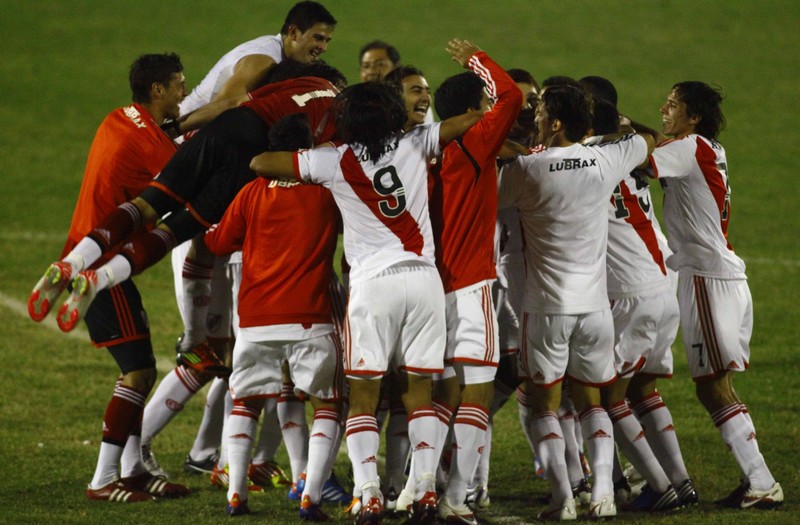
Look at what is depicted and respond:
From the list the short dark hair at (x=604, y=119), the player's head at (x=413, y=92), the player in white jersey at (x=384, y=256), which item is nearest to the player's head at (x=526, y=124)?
the player's head at (x=413, y=92)

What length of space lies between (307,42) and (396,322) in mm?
2542

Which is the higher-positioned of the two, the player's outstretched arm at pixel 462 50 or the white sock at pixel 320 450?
the player's outstretched arm at pixel 462 50

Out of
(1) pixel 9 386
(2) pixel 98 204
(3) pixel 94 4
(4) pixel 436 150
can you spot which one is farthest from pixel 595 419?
(3) pixel 94 4

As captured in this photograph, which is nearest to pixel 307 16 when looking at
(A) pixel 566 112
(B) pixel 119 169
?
(B) pixel 119 169

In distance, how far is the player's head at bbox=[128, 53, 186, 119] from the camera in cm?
721

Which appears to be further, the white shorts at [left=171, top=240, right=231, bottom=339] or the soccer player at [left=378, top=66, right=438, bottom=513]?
the white shorts at [left=171, top=240, right=231, bottom=339]

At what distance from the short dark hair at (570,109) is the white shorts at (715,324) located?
4.02 ft

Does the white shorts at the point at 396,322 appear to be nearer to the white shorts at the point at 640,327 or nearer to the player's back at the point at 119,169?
the white shorts at the point at 640,327

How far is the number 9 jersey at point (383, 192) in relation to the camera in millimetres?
5941

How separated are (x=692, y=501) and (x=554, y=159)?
2025mm

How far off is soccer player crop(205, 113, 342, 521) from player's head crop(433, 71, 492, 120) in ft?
2.36

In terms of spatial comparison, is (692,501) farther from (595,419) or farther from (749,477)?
(595,419)

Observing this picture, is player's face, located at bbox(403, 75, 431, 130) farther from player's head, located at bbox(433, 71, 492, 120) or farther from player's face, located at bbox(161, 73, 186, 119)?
player's face, located at bbox(161, 73, 186, 119)

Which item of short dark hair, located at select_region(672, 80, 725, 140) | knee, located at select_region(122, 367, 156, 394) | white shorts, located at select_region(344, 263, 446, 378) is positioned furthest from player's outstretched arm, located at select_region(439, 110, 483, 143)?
knee, located at select_region(122, 367, 156, 394)
